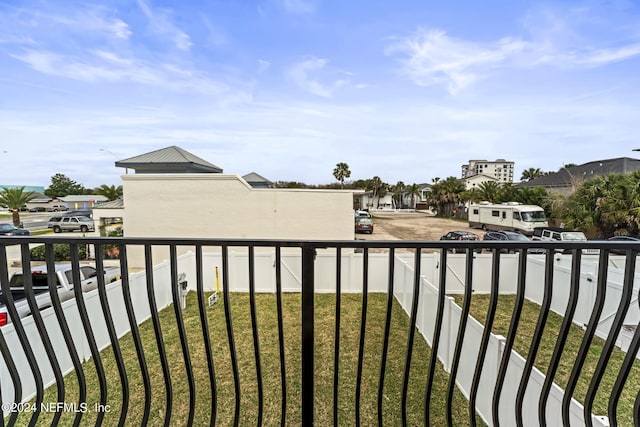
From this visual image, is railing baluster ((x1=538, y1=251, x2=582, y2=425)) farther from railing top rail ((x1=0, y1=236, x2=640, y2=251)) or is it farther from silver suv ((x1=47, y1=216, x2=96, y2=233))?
silver suv ((x1=47, y1=216, x2=96, y2=233))

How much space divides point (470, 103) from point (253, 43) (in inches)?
243

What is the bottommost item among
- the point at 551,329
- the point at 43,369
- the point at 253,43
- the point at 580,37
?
the point at 551,329

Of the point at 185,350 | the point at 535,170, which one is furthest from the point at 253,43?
the point at 535,170

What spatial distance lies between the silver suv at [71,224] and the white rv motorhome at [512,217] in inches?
847

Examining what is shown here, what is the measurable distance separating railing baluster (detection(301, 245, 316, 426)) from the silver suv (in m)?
19.1

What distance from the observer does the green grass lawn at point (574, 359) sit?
2.83 m

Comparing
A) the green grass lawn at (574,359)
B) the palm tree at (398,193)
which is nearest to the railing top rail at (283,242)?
the green grass lawn at (574,359)

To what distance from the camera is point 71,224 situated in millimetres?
16047

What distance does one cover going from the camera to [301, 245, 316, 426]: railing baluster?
0.97m

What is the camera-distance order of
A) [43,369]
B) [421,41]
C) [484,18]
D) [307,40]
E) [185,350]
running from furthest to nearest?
[307,40], [421,41], [484,18], [43,369], [185,350]

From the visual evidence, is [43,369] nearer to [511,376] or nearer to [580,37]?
[511,376]

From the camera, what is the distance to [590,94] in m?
6.81

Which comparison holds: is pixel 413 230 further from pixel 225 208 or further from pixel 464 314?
pixel 464 314

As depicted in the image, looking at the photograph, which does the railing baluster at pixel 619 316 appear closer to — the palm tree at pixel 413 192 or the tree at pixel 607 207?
the tree at pixel 607 207
